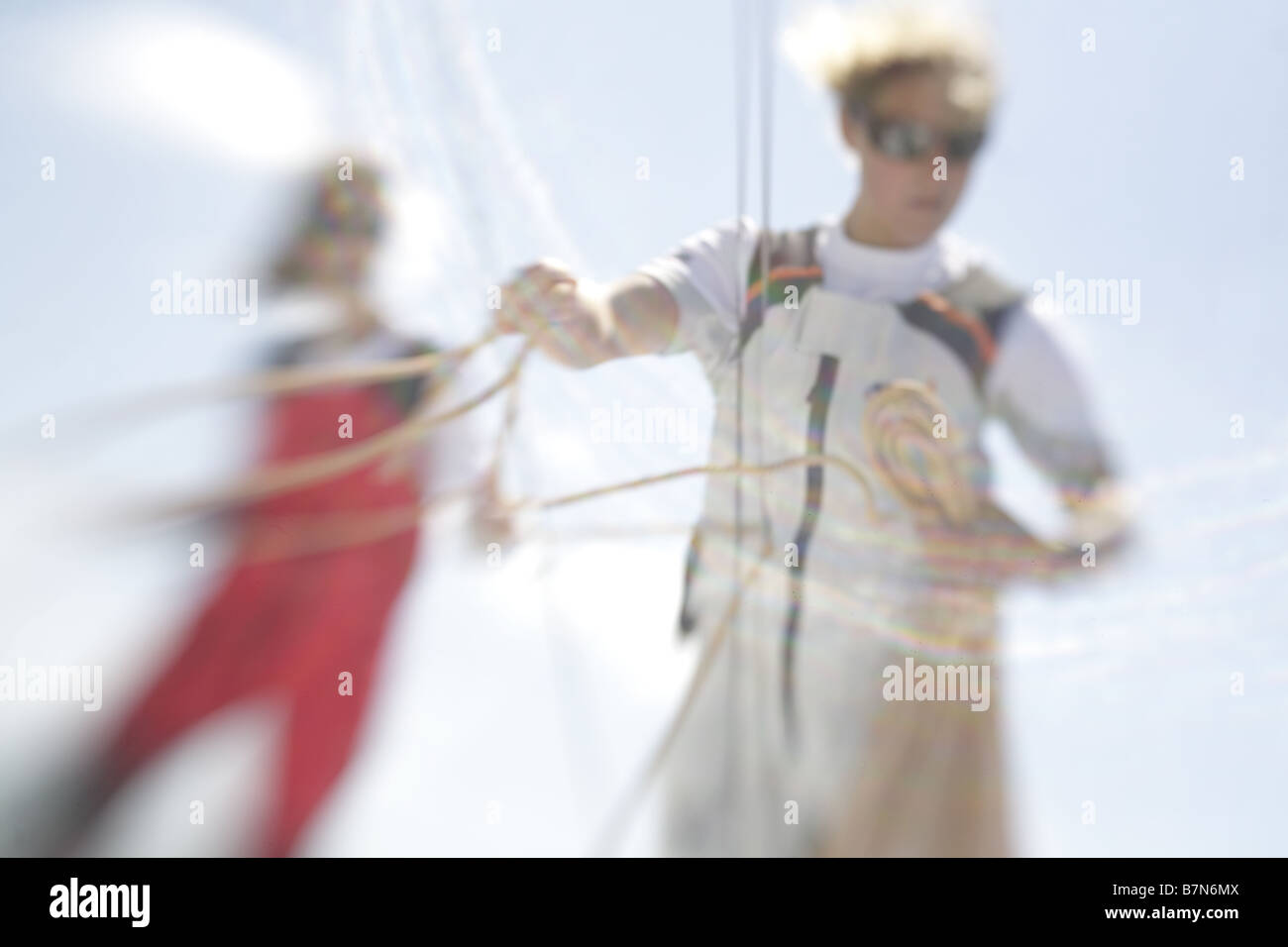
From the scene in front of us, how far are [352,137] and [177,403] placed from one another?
405 mm

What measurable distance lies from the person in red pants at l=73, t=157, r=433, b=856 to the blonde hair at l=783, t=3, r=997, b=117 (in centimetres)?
47

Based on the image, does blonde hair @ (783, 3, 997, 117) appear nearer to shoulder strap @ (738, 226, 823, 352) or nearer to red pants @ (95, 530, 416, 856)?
shoulder strap @ (738, 226, 823, 352)

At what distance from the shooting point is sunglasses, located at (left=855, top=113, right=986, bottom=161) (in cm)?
103

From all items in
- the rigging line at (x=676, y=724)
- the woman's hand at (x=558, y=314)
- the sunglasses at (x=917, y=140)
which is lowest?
the rigging line at (x=676, y=724)

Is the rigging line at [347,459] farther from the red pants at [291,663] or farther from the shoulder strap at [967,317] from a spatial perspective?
the shoulder strap at [967,317]

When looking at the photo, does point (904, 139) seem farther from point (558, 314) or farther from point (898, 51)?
point (558, 314)

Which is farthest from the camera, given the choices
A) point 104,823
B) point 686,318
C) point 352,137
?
point 352,137

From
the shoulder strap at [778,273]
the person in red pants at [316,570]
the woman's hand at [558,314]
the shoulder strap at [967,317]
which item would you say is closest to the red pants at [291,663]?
the person in red pants at [316,570]

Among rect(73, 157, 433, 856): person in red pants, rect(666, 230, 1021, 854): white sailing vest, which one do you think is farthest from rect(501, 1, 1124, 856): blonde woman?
rect(73, 157, 433, 856): person in red pants

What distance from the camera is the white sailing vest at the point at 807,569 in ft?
3.25

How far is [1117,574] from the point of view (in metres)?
1.02

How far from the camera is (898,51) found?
1.04m
